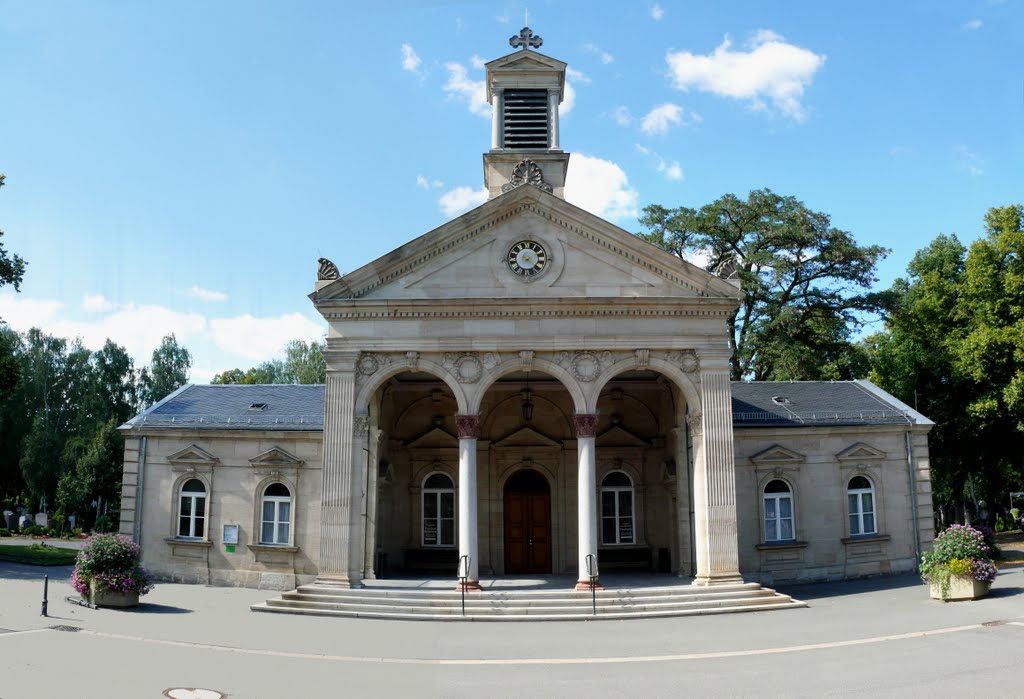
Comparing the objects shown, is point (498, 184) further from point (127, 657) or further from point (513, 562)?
point (127, 657)

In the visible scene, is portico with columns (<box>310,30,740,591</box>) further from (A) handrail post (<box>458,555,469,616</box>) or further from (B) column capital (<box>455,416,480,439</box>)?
(A) handrail post (<box>458,555,469,616</box>)

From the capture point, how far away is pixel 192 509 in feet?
79.4

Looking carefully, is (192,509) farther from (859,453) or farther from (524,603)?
(859,453)

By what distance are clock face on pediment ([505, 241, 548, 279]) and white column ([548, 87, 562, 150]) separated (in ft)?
23.7

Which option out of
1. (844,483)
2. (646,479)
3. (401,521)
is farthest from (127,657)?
(844,483)

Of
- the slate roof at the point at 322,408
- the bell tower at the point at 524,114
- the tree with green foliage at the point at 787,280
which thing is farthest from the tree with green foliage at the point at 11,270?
the tree with green foliage at the point at 787,280

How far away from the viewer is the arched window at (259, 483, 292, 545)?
922 inches

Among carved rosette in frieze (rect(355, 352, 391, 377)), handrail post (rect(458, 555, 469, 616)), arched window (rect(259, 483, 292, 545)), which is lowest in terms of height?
handrail post (rect(458, 555, 469, 616))

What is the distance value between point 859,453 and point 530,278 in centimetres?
1189

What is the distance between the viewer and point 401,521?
2558 cm

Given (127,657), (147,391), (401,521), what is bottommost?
(127,657)

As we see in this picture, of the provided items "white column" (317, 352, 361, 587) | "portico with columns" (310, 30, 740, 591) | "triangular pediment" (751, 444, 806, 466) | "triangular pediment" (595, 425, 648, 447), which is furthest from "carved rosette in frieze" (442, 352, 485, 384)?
"triangular pediment" (751, 444, 806, 466)

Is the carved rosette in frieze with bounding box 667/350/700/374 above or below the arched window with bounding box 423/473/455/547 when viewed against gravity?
above

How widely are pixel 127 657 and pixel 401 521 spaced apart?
1287cm
